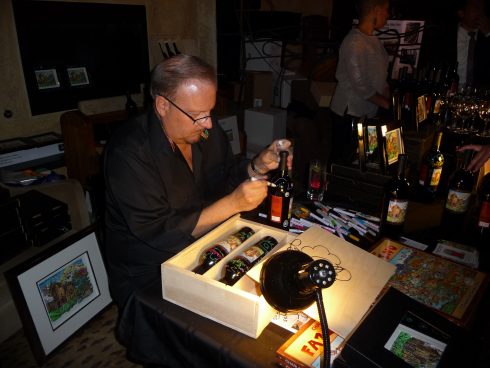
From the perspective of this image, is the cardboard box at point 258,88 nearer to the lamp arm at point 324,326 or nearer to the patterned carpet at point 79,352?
the patterned carpet at point 79,352

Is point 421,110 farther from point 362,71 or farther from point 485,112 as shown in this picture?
point 362,71

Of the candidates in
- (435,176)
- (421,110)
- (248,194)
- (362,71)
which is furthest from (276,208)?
(362,71)

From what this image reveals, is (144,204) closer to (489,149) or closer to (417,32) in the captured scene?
(489,149)

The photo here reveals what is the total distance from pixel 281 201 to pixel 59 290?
1.38 m

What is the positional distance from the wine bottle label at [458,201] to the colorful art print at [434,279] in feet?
1.11

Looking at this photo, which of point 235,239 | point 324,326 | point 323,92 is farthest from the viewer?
point 323,92

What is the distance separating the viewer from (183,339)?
1.13 metres

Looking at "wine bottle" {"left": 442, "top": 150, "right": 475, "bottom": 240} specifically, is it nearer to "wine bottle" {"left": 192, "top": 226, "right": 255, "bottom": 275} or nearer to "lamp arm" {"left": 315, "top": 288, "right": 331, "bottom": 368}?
"wine bottle" {"left": 192, "top": 226, "right": 255, "bottom": 275}

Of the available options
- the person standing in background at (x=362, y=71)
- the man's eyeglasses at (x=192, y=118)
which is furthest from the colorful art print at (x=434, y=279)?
the person standing in background at (x=362, y=71)

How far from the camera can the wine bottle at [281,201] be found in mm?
Answer: 1547

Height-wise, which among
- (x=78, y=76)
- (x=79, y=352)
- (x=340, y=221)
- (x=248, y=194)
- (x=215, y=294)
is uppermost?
(x=78, y=76)

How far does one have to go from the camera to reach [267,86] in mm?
5207

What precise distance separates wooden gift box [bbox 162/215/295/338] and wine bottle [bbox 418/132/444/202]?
3.21ft

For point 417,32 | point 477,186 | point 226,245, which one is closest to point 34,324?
point 226,245
